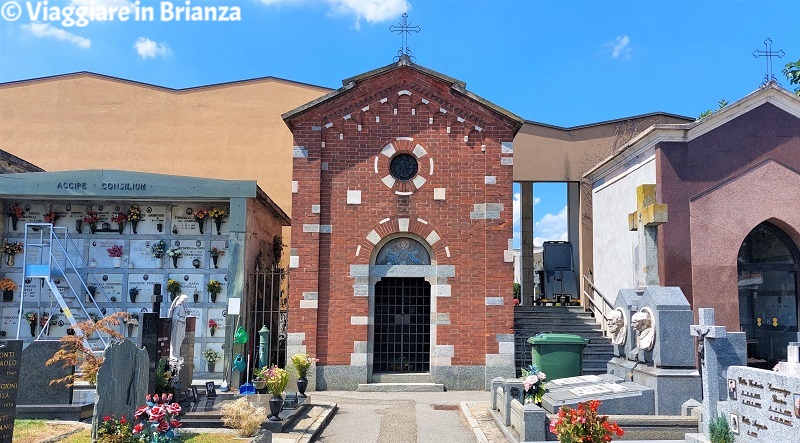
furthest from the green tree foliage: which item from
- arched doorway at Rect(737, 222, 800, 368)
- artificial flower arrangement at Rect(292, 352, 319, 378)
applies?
artificial flower arrangement at Rect(292, 352, 319, 378)

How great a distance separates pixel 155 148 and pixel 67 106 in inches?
168

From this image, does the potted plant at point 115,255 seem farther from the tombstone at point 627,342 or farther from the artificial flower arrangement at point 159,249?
the tombstone at point 627,342

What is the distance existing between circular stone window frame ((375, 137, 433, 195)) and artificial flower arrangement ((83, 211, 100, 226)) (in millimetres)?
7843

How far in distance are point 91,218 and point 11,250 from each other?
219 cm

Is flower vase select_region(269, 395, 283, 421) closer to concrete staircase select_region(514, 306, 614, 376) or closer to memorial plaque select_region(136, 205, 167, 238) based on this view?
concrete staircase select_region(514, 306, 614, 376)

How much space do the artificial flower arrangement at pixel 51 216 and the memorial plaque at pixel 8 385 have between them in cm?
990

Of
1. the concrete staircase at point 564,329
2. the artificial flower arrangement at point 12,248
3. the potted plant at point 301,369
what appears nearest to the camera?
the potted plant at point 301,369

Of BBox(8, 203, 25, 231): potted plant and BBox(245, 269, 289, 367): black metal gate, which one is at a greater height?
BBox(8, 203, 25, 231): potted plant

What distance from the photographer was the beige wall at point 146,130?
Answer: 2705 centimetres

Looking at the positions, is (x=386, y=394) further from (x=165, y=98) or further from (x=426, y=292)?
(x=165, y=98)

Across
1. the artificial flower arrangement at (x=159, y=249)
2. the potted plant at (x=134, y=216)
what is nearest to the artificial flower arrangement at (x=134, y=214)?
the potted plant at (x=134, y=216)

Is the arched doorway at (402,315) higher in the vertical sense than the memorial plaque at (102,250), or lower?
lower

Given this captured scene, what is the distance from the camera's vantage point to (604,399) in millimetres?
10188

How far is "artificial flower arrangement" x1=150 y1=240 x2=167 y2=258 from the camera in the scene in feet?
56.5
